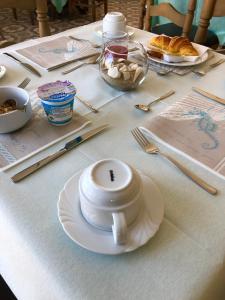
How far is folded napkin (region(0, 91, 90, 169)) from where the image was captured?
20.0 inches

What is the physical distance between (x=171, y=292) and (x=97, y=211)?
132 mm

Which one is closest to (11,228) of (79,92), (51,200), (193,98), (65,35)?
(51,200)

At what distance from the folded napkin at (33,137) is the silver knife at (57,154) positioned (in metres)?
0.03

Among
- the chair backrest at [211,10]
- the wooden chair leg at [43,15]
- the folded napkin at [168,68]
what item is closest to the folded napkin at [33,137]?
the folded napkin at [168,68]

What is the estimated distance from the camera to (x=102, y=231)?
1.25 ft

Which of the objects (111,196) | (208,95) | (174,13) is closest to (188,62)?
(208,95)

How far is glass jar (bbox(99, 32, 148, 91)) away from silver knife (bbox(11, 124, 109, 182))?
17 centimetres

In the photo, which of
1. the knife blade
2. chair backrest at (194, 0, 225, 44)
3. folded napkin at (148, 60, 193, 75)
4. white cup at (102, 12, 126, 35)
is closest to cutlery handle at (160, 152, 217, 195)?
the knife blade

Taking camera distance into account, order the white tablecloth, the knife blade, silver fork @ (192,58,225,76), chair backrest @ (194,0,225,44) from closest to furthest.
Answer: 1. the white tablecloth
2. the knife blade
3. silver fork @ (192,58,225,76)
4. chair backrest @ (194,0,225,44)

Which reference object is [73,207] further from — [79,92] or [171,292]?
[79,92]

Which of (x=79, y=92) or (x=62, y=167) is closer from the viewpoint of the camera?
(x=62, y=167)

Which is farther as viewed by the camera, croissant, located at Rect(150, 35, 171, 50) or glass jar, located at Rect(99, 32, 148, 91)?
croissant, located at Rect(150, 35, 171, 50)

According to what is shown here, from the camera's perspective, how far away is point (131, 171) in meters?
0.37

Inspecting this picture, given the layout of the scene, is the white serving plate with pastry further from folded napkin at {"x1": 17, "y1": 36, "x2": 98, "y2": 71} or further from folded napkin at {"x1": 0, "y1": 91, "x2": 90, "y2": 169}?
folded napkin at {"x1": 0, "y1": 91, "x2": 90, "y2": 169}
